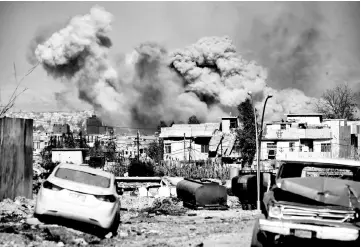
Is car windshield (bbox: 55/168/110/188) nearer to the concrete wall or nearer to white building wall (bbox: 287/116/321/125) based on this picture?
the concrete wall

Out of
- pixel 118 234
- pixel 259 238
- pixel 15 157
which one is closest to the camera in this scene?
pixel 259 238

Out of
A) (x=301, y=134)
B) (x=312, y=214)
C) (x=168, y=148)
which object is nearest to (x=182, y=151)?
(x=168, y=148)

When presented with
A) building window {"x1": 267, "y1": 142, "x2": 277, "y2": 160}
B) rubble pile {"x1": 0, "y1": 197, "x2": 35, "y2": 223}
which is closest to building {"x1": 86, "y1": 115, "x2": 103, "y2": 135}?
building window {"x1": 267, "y1": 142, "x2": 277, "y2": 160}

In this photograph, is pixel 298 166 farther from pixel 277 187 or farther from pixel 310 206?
pixel 310 206

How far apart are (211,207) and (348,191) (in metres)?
16.0

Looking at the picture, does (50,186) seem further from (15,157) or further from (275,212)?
(275,212)

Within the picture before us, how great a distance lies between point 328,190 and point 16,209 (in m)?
9.18

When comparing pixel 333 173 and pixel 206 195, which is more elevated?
pixel 206 195

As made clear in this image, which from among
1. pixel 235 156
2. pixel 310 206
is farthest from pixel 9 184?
pixel 235 156

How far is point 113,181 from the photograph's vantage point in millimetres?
13438

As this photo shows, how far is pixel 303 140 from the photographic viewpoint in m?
67.9

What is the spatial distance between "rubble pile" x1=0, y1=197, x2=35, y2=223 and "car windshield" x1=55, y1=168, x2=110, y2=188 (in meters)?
1.73

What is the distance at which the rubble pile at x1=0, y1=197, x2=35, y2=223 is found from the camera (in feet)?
45.6

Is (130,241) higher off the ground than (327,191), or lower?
lower
